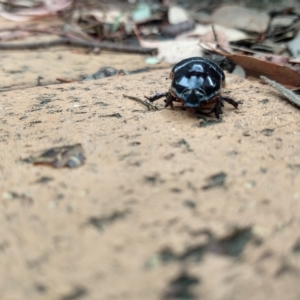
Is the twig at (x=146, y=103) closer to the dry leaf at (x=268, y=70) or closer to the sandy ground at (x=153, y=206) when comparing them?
the sandy ground at (x=153, y=206)

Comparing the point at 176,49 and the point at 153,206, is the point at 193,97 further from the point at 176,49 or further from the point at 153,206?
the point at 176,49

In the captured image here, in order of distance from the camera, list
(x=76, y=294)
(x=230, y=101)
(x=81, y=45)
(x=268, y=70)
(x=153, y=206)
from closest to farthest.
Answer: (x=76, y=294)
(x=153, y=206)
(x=230, y=101)
(x=268, y=70)
(x=81, y=45)

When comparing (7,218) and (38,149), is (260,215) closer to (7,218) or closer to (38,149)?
(7,218)

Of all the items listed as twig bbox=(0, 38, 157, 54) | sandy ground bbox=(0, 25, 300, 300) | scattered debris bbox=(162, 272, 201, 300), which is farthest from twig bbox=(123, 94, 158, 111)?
twig bbox=(0, 38, 157, 54)

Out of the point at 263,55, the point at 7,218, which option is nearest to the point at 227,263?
the point at 7,218

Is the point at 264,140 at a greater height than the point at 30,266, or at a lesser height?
greater

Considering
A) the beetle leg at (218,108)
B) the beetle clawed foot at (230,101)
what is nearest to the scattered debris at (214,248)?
the beetle leg at (218,108)

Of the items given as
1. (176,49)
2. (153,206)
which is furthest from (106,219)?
(176,49)
